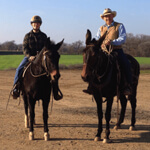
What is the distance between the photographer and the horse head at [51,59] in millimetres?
5875

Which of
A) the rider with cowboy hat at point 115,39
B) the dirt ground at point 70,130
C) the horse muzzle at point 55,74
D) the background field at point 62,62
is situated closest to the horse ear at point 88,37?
the rider with cowboy hat at point 115,39

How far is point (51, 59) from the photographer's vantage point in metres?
5.94

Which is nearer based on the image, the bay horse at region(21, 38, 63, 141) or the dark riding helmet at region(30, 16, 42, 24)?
the bay horse at region(21, 38, 63, 141)

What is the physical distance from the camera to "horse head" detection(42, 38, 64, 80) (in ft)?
19.3

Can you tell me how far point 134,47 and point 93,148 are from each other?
59256 millimetres

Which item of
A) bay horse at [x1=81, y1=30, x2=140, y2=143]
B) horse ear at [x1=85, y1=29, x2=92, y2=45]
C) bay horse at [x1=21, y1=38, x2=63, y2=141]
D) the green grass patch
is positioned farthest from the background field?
horse ear at [x1=85, y1=29, x2=92, y2=45]

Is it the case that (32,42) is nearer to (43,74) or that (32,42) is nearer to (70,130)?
(43,74)

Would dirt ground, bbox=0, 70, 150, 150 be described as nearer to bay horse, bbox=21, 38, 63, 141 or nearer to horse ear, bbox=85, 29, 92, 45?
bay horse, bbox=21, 38, 63, 141

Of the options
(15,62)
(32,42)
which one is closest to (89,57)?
(32,42)

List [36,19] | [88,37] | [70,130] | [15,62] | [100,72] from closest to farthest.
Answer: [88,37] → [100,72] → [36,19] → [70,130] → [15,62]

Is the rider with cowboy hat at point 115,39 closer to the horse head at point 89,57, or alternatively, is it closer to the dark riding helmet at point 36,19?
the horse head at point 89,57

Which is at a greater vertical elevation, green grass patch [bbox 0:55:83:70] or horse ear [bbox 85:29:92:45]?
horse ear [bbox 85:29:92:45]

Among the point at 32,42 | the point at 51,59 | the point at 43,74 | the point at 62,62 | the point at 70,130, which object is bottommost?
the point at 70,130

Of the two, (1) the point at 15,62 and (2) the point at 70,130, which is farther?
(1) the point at 15,62
